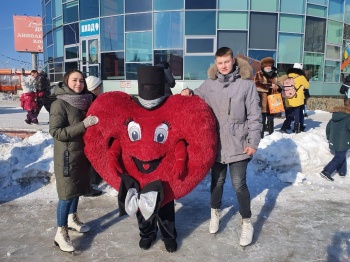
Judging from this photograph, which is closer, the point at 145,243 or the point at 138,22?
the point at 145,243

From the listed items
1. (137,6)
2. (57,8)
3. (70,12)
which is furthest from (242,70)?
(57,8)

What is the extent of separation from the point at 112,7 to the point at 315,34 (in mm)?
8630

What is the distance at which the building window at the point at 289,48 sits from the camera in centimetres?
1280

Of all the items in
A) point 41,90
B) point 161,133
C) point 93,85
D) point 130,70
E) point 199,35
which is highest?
point 199,35

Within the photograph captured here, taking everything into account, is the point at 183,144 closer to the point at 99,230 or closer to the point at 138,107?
the point at 138,107

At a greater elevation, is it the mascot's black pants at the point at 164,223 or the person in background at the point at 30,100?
the person in background at the point at 30,100

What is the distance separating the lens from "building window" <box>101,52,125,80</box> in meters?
13.2

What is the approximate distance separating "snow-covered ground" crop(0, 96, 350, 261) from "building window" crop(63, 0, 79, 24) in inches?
394

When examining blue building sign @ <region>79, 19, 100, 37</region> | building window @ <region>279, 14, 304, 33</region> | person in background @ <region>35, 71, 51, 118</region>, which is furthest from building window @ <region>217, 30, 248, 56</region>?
person in background @ <region>35, 71, 51, 118</region>

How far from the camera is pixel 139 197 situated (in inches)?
104

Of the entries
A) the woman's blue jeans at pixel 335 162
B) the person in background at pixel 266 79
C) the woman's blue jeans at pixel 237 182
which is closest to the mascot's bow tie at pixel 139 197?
the woman's blue jeans at pixel 237 182

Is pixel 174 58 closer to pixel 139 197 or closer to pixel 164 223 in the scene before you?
pixel 164 223

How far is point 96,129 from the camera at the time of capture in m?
2.82

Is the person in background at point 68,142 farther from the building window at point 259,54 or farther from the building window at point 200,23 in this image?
the building window at point 259,54
